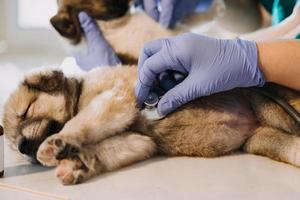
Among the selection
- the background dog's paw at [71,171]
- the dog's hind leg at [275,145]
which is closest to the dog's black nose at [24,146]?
the background dog's paw at [71,171]

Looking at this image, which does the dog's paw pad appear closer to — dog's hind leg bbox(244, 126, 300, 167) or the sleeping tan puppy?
the sleeping tan puppy

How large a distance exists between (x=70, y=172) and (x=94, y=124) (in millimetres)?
174

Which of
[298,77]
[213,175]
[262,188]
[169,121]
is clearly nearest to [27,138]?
[169,121]

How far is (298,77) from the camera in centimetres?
144

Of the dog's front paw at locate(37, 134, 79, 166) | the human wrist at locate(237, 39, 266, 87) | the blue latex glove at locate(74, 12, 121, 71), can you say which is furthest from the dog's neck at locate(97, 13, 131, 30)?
the dog's front paw at locate(37, 134, 79, 166)

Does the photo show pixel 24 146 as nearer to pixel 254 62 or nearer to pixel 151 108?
pixel 151 108

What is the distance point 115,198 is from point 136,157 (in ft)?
0.92

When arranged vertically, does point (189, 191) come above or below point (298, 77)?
below

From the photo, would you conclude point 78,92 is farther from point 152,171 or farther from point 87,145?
point 152,171

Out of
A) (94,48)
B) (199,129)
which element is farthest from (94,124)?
Result: (94,48)

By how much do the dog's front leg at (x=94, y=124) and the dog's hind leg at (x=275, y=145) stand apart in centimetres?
39

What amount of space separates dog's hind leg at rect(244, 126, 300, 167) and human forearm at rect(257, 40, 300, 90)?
0.18 m

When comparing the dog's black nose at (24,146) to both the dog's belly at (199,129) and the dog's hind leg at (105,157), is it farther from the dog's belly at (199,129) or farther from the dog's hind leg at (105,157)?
the dog's belly at (199,129)

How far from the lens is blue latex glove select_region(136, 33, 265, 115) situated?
1.41 meters
